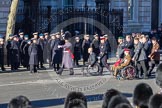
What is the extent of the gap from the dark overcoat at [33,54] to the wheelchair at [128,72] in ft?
12.9

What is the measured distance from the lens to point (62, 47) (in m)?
21.5

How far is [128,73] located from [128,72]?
4 cm

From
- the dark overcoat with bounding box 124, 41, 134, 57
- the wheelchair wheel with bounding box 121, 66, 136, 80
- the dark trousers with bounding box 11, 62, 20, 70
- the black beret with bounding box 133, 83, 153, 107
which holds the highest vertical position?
the black beret with bounding box 133, 83, 153, 107

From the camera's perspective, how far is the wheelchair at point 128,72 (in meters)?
19.2

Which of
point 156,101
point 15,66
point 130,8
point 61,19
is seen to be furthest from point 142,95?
point 130,8

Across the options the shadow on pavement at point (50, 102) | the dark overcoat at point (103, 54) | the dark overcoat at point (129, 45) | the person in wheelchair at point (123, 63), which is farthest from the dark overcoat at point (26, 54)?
the shadow on pavement at point (50, 102)

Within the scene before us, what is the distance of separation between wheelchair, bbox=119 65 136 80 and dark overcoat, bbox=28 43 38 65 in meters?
3.92

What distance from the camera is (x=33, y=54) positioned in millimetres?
21531

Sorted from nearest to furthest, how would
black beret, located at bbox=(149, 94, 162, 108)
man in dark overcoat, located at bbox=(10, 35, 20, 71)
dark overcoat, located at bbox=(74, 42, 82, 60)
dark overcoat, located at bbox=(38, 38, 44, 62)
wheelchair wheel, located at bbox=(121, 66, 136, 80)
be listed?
black beret, located at bbox=(149, 94, 162, 108)
wheelchair wheel, located at bbox=(121, 66, 136, 80)
man in dark overcoat, located at bbox=(10, 35, 20, 71)
dark overcoat, located at bbox=(38, 38, 44, 62)
dark overcoat, located at bbox=(74, 42, 82, 60)

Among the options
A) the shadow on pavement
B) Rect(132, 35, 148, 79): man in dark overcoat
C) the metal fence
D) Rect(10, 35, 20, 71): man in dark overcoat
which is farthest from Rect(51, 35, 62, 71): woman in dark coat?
the metal fence

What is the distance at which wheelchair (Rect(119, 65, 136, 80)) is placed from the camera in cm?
1917

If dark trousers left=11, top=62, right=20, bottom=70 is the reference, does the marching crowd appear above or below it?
above

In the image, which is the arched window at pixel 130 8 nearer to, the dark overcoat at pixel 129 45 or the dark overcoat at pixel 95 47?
the dark overcoat at pixel 95 47

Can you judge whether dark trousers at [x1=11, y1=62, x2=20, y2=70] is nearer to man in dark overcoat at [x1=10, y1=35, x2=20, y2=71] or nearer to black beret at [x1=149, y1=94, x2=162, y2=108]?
man in dark overcoat at [x1=10, y1=35, x2=20, y2=71]
